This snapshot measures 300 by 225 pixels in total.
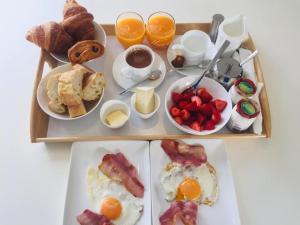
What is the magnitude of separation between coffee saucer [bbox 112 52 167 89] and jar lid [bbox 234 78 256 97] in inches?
11.3

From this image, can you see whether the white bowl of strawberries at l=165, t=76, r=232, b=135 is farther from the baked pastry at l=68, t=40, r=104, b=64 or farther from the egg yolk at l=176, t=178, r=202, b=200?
the baked pastry at l=68, t=40, r=104, b=64

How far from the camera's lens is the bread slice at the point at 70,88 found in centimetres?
103

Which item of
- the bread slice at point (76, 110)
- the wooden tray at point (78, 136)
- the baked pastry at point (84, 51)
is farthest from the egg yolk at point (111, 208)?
the baked pastry at point (84, 51)

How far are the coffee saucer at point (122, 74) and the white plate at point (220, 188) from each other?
260 millimetres

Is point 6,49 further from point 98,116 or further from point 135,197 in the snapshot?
point 135,197

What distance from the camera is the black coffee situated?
1.16 m

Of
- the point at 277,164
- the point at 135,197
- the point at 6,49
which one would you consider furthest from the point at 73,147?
the point at 277,164

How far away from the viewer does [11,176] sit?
3.41 ft

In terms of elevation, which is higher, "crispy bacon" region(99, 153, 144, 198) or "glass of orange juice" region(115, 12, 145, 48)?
"glass of orange juice" region(115, 12, 145, 48)

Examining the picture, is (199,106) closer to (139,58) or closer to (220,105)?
(220,105)

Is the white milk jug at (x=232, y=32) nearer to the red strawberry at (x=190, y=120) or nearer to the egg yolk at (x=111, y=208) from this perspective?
the red strawberry at (x=190, y=120)

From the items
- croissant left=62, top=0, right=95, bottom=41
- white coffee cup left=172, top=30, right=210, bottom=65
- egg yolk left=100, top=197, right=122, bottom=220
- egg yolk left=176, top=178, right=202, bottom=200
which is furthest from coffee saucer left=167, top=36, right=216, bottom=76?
egg yolk left=100, top=197, right=122, bottom=220

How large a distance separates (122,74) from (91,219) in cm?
55

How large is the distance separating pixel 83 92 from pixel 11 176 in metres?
0.38
